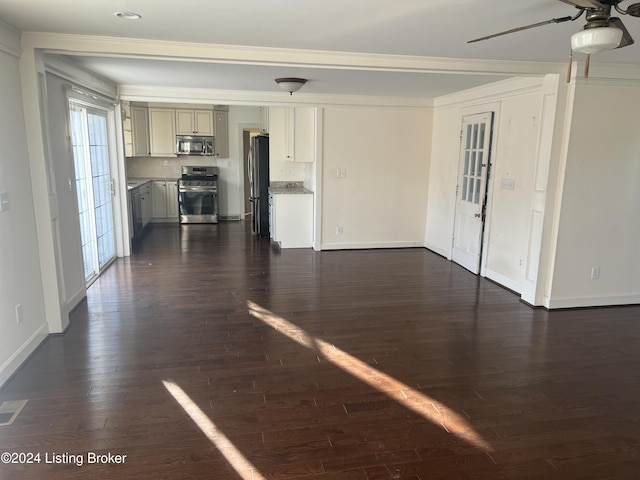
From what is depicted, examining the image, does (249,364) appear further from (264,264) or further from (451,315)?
(264,264)

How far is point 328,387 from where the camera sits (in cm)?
289

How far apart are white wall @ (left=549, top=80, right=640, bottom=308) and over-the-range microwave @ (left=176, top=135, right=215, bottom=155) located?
268 inches

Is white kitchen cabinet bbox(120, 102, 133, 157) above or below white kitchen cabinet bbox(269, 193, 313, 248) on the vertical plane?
above

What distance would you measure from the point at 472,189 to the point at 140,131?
21.1ft

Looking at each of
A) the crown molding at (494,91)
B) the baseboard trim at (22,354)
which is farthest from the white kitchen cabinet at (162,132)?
the baseboard trim at (22,354)

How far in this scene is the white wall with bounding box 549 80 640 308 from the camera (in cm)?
411

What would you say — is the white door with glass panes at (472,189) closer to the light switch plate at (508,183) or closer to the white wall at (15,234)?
the light switch plate at (508,183)

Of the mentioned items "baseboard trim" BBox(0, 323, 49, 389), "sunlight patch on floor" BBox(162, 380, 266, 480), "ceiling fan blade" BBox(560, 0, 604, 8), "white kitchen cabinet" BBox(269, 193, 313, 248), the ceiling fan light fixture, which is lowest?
"sunlight patch on floor" BBox(162, 380, 266, 480)

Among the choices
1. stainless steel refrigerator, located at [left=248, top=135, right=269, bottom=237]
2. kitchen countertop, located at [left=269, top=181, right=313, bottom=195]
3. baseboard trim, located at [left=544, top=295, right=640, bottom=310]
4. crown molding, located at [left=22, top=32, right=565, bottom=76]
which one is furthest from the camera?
stainless steel refrigerator, located at [left=248, top=135, right=269, bottom=237]

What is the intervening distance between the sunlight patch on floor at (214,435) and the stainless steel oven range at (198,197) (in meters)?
6.51

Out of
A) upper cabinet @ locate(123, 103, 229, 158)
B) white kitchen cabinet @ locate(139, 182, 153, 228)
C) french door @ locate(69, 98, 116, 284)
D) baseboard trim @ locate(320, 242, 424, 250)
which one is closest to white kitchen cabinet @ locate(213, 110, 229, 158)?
upper cabinet @ locate(123, 103, 229, 158)

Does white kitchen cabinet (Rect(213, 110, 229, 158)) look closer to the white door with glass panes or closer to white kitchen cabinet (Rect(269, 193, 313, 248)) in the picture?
white kitchen cabinet (Rect(269, 193, 313, 248))

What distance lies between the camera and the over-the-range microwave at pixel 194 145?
884 cm

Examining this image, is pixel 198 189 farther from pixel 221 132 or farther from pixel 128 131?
pixel 128 131
